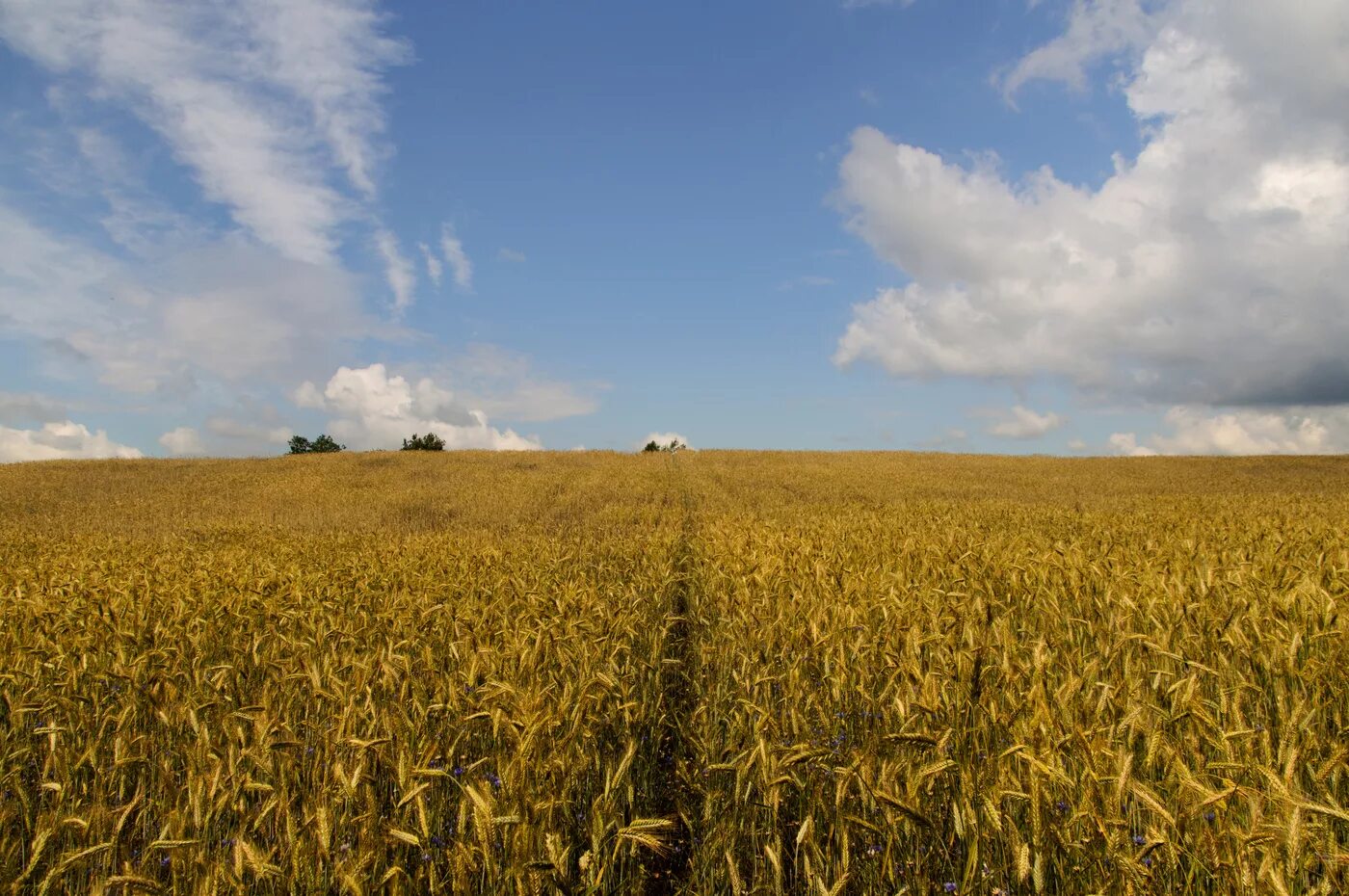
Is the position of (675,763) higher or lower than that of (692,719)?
lower

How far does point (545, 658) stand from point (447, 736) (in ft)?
2.29

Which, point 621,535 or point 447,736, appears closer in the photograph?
point 447,736

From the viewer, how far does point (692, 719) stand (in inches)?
134

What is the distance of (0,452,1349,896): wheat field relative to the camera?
203 centimetres

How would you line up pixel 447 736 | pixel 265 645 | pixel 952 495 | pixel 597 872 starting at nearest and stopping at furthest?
1. pixel 597 872
2. pixel 447 736
3. pixel 265 645
4. pixel 952 495

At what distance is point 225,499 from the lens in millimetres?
22266

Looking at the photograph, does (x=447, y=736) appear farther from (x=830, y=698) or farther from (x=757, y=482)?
(x=757, y=482)

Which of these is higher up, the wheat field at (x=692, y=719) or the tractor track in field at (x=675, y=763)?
the wheat field at (x=692, y=719)

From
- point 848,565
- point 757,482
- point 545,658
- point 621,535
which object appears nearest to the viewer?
point 545,658

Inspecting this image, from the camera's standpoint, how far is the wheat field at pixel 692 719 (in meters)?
2.03

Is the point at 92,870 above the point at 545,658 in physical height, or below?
below

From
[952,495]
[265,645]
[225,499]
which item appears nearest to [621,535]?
[265,645]

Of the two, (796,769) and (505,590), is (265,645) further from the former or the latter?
(796,769)

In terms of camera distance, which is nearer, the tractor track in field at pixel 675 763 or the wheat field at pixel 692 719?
the wheat field at pixel 692 719
